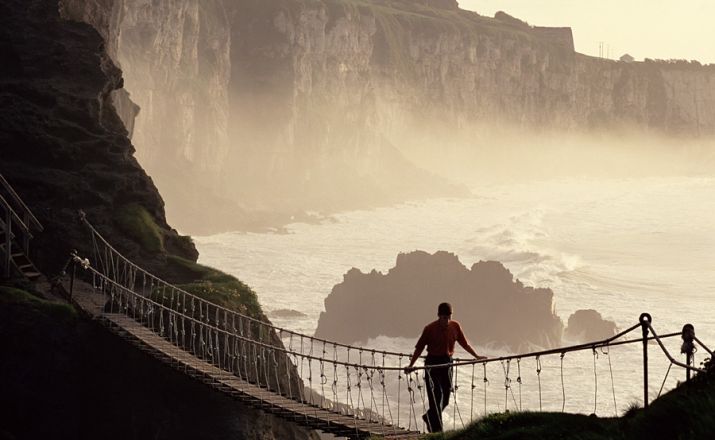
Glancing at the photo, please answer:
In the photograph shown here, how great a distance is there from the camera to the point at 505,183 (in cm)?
16000

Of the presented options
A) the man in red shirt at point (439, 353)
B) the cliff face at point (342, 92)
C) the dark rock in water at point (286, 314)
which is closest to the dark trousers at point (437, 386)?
the man in red shirt at point (439, 353)

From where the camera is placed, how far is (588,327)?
58781mm

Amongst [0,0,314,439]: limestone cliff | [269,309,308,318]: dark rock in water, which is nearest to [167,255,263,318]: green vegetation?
[0,0,314,439]: limestone cliff

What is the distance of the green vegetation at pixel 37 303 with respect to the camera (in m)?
20.2

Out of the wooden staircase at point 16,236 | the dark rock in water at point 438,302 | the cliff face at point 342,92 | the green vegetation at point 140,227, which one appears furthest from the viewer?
the cliff face at point 342,92

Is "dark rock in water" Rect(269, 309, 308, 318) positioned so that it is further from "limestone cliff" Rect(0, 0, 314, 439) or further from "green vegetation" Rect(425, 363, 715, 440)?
"green vegetation" Rect(425, 363, 715, 440)

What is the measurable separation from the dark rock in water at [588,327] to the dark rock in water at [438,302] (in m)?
1.73

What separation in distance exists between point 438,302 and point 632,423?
4756 centimetres

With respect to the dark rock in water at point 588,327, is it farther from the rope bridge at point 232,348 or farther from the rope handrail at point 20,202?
the rope handrail at point 20,202

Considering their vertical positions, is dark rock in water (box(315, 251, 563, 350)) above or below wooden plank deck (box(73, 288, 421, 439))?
above

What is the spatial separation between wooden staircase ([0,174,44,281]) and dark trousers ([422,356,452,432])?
10835 mm

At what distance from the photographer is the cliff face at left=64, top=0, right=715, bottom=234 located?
101 metres

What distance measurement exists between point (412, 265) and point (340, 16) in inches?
3024

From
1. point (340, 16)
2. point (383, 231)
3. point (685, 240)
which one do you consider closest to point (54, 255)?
point (383, 231)
